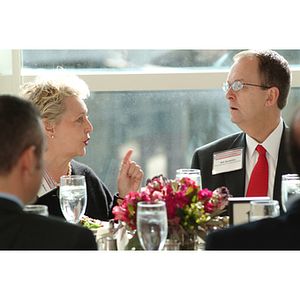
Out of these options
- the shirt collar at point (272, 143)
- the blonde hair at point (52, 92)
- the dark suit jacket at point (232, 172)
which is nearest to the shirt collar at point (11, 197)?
the blonde hair at point (52, 92)

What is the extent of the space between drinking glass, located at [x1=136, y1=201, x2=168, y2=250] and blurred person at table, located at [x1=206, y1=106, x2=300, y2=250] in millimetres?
223

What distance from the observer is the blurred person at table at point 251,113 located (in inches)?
100

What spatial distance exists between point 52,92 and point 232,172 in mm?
1322

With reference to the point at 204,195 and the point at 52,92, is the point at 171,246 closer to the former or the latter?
the point at 204,195

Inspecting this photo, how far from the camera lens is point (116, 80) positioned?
11.6ft

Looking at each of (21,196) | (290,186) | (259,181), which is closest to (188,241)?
(290,186)

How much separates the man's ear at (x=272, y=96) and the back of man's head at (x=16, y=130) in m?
1.97

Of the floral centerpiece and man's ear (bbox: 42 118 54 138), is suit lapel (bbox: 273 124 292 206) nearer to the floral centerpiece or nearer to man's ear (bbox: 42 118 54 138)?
the floral centerpiece

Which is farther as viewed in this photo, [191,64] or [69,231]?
[191,64]

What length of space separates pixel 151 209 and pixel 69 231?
0.27 meters

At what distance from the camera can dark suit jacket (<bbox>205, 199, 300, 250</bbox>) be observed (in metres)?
0.96

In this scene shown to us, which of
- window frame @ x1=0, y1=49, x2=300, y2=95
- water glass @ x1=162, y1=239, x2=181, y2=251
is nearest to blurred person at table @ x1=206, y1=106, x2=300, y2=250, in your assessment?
water glass @ x1=162, y1=239, x2=181, y2=251
